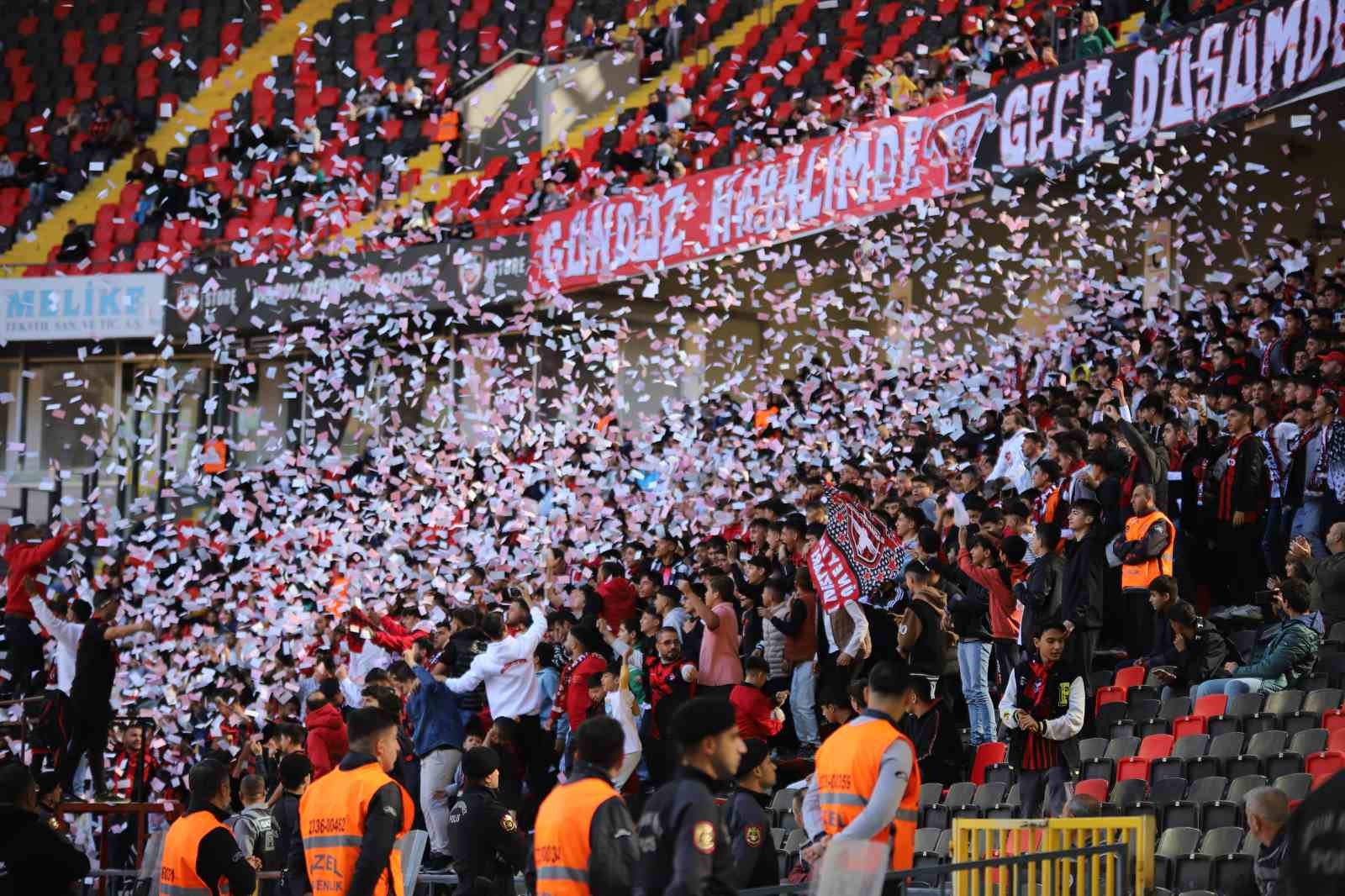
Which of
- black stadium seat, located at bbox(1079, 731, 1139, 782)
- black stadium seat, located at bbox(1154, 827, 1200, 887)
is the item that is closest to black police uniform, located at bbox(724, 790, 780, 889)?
black stadium seat, located at bbox(1154, 827, 1200, 887)

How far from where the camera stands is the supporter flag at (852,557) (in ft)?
31.9

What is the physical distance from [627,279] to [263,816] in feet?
38.4

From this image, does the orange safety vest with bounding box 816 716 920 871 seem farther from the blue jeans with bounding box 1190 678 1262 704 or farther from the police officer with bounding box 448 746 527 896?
the blue jeans with bounding box 1190 678 1262 704

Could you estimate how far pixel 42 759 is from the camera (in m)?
12.5

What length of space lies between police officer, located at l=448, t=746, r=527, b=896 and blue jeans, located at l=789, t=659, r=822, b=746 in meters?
3.16

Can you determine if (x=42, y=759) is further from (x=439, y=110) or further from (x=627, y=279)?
(x=439, y=110)

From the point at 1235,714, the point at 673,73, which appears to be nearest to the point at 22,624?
the point at 1235,714

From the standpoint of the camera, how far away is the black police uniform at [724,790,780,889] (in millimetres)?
6406

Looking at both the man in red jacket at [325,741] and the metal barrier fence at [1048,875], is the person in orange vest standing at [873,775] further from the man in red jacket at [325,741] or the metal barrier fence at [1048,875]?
the man in red jacket at [325,741]

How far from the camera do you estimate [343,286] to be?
21.2m

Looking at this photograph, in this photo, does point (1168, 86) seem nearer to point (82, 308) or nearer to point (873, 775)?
point (873, 775)

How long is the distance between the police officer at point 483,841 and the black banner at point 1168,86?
27.3 feet

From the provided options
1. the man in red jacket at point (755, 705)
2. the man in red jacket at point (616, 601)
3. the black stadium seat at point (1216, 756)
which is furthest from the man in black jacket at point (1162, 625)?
the man in red jacket at point (616, 601)

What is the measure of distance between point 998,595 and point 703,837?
5.38 meters
